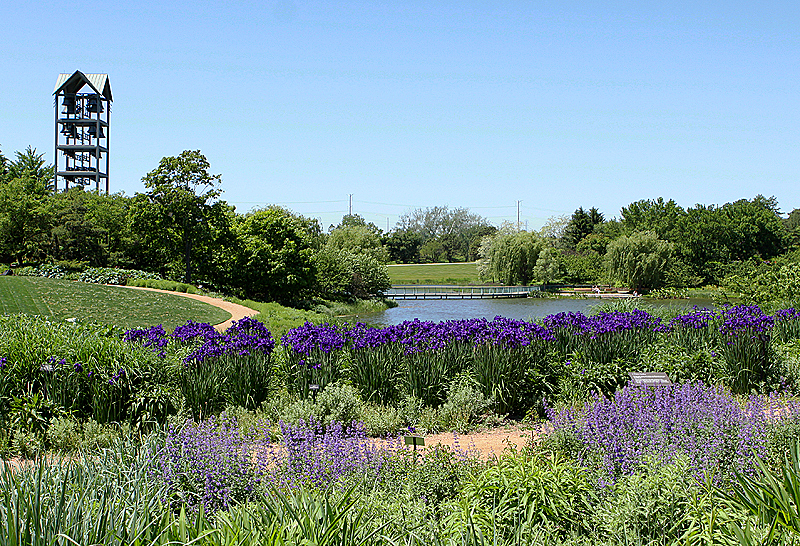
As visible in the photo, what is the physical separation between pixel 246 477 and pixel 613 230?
182 feet

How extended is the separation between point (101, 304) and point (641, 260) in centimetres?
3482

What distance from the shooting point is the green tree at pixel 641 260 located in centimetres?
4141

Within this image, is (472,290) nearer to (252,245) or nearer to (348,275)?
(348,275)

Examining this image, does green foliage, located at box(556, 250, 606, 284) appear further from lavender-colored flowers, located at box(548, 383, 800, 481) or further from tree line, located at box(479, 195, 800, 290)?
lavender-colored flowers, located at box(548, 383, 800, 481)

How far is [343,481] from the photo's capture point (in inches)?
124

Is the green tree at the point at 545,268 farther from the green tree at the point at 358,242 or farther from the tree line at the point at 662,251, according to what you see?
the green tree at the point at 358,242

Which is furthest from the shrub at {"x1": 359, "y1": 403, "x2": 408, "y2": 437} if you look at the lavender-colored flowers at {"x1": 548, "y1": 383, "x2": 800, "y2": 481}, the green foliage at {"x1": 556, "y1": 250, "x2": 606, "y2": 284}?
the green foliage at {"x1": 556, "y1": 250, "x2": 606, "y2": 284}

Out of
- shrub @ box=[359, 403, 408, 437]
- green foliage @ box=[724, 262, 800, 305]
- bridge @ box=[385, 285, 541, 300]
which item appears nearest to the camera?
shrub @ box=[359, 403, 408, 437]

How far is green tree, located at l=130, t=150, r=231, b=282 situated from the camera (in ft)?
94.9

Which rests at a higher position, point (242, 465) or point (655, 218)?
point (655, 218)

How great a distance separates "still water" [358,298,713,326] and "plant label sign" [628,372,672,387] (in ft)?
64.9

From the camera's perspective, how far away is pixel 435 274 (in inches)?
2621

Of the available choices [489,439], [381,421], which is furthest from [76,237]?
[489,439]

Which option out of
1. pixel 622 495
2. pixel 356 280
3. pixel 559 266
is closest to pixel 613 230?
pixel 559 266
